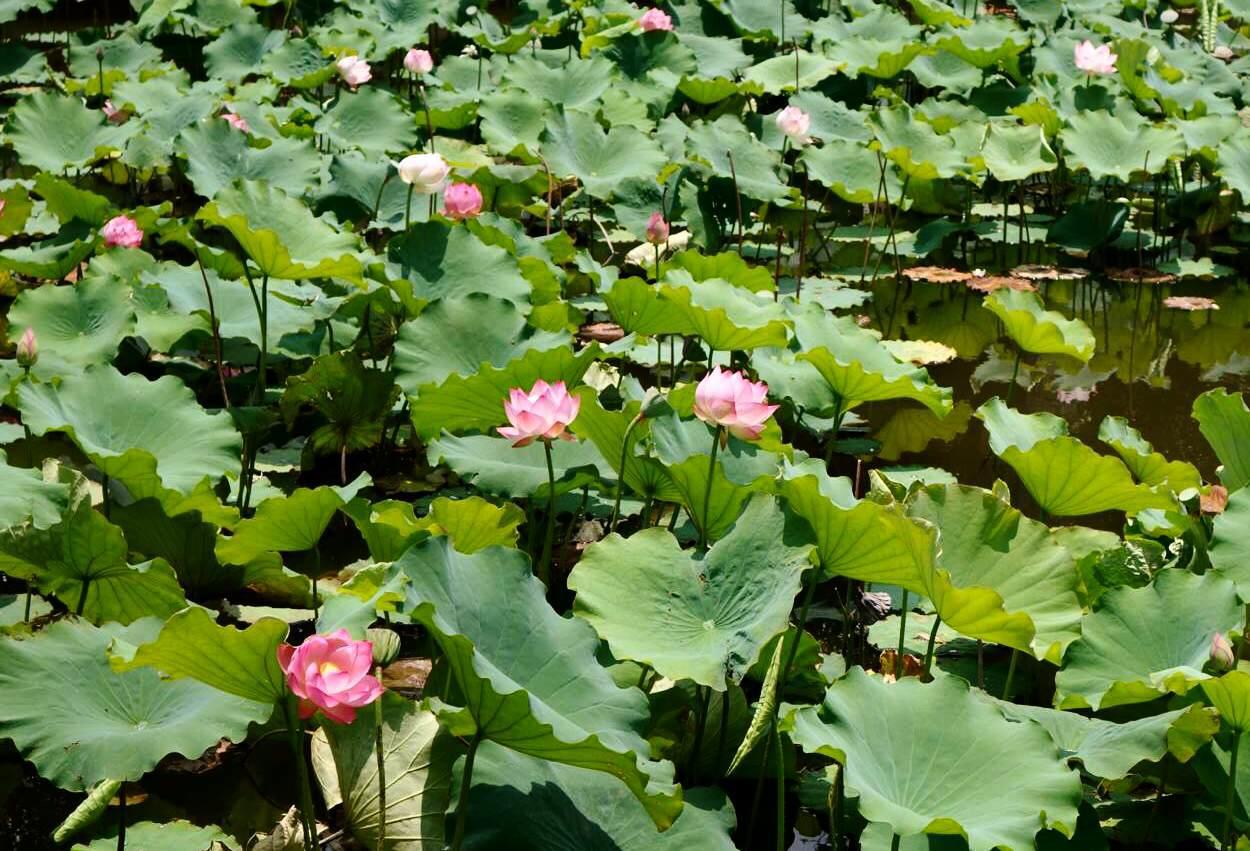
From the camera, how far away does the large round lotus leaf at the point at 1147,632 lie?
1668mm

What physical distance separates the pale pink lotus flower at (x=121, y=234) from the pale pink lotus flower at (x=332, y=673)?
1907mm

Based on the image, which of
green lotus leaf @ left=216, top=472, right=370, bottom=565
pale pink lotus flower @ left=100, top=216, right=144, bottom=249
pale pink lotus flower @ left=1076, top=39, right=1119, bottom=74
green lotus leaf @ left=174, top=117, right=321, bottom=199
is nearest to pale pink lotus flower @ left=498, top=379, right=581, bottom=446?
green lotus leaf @ left=216, top=472, right=370, bottom=565

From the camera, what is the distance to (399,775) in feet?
5.34

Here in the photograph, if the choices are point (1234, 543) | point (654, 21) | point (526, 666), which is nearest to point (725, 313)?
point (1234, 543)

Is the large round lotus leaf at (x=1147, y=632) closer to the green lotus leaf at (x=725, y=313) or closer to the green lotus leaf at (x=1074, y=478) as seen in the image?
the green lotus leaf at (x=1074, y=478)

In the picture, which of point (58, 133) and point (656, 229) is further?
point (58, 133)

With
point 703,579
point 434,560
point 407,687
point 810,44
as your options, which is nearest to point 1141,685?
point 703,579

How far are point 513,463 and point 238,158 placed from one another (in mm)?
1643

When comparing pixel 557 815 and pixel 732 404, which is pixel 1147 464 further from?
pixel 557 815

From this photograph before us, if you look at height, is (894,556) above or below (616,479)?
above

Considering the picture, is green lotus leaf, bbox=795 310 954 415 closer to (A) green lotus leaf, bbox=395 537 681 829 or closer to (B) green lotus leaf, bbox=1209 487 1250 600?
(B) green lotus leaf, bbox=1209 487 1250 600

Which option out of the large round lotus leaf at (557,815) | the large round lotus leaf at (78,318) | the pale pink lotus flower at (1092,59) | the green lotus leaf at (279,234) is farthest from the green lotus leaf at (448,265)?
the pale pink lotus flower at (1092,59)

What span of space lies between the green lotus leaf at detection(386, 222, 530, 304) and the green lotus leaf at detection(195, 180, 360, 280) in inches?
4.3

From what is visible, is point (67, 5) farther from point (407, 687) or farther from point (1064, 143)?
point (407, 687)
